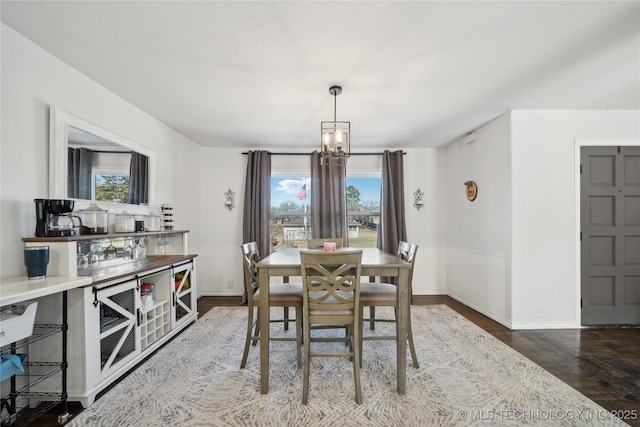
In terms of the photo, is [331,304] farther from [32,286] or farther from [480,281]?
[480,281]

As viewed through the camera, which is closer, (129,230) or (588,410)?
(588,410)

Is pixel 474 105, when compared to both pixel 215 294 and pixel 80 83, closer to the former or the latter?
pixel 80 83

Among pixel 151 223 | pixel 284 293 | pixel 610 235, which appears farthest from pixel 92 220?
pixel 610 235

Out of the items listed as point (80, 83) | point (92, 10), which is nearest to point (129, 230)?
point (80, 83)

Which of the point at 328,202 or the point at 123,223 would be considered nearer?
the point at 123,223

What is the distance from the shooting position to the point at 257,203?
4.43 metres

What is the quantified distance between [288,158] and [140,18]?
308 cm

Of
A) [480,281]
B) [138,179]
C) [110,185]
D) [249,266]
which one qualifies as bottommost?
[480,281]

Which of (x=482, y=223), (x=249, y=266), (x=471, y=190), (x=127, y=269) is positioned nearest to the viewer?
(x=127, y=269)

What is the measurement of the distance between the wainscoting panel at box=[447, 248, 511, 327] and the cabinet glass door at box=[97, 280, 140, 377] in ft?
12.7

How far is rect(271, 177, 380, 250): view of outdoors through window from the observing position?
15.7ft

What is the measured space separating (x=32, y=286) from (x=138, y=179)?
1662mm

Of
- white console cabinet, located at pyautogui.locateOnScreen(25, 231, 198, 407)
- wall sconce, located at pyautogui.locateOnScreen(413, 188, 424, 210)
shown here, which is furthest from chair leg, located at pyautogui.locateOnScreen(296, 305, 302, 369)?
wall sconce, located at pyautogui.locateOnScreen(413, 188, 424, 210)

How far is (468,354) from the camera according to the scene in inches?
99.0
